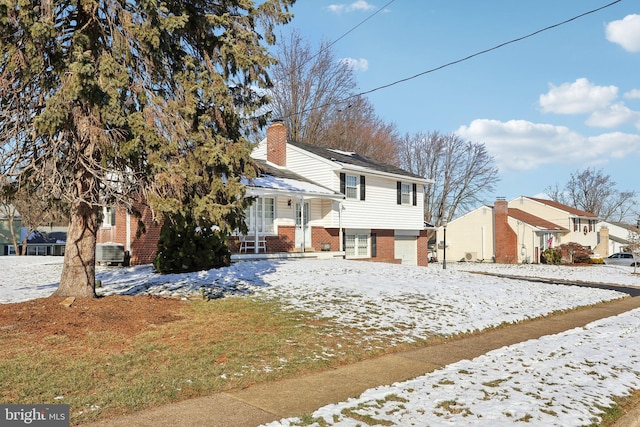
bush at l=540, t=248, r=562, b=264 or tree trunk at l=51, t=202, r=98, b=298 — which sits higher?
tree trunk at l=51, t=202, r=98, b=298

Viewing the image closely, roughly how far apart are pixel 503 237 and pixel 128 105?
4079 cm

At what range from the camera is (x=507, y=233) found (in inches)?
1719

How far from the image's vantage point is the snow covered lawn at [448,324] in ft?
16.2

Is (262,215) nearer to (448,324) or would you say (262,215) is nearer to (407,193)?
(407,193)

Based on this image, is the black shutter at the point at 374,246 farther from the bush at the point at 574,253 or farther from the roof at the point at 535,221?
the roof at the point at 535,221

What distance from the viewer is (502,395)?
5363 mm

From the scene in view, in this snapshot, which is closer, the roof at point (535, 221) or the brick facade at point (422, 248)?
the brick facade at point (422, 248)

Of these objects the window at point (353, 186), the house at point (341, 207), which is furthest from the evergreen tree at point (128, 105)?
the window at point (353, 186)

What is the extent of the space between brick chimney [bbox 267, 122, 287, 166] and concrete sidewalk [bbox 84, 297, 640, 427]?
61.5 ft

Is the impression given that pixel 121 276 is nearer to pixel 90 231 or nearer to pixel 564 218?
pixel 90 231

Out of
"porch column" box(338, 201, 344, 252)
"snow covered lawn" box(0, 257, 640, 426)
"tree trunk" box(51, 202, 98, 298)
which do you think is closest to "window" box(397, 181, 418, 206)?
"porch column" box(338, 201, 344, 252)

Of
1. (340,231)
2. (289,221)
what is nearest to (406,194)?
(340,231)

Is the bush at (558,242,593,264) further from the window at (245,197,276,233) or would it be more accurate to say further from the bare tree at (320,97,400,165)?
the window at (245,197,276,233)

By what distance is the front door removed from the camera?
73.6ft
